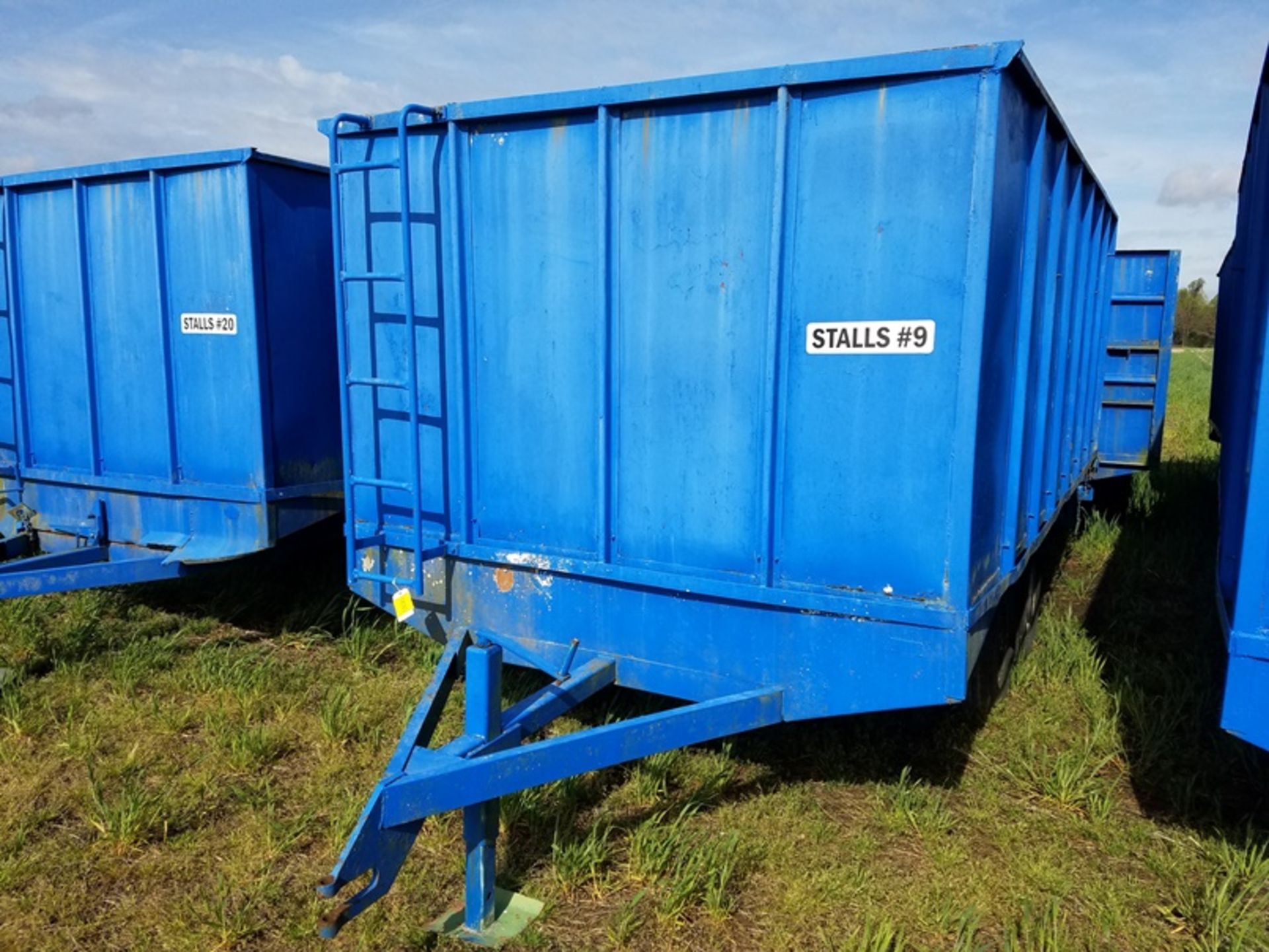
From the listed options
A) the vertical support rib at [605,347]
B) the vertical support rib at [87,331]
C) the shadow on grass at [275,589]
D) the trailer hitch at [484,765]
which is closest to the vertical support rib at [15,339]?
the vertical support rib at [87,331]

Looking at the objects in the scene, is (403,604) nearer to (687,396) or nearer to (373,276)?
(373,276)

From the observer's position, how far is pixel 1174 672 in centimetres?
490

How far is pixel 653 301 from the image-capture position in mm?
3398

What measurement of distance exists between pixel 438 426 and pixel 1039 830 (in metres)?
2.84

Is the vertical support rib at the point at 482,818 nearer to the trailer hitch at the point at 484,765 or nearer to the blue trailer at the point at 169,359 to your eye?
the trailer hitch at the point at 484,765

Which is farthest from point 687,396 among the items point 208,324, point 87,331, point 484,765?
point 87,331

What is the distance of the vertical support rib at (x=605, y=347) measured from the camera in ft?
11.0

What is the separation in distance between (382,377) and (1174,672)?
4201 millimetres

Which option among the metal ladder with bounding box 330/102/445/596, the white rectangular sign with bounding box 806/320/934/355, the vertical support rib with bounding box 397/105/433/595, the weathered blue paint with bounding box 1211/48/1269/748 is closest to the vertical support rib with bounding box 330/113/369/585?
the metal ladder with bounding box 330/102/445/596

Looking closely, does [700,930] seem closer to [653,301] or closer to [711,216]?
[653,301]

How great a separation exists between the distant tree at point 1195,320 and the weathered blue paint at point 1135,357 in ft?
173

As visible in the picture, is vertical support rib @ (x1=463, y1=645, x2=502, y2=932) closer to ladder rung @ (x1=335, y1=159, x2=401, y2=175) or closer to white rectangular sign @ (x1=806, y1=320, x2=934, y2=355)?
white rectangular sign @ (x1=806, y1=320, x2=934, y2=355)

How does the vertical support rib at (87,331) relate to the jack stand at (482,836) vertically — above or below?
above

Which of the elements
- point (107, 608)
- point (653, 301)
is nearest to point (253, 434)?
point (107, 608)
